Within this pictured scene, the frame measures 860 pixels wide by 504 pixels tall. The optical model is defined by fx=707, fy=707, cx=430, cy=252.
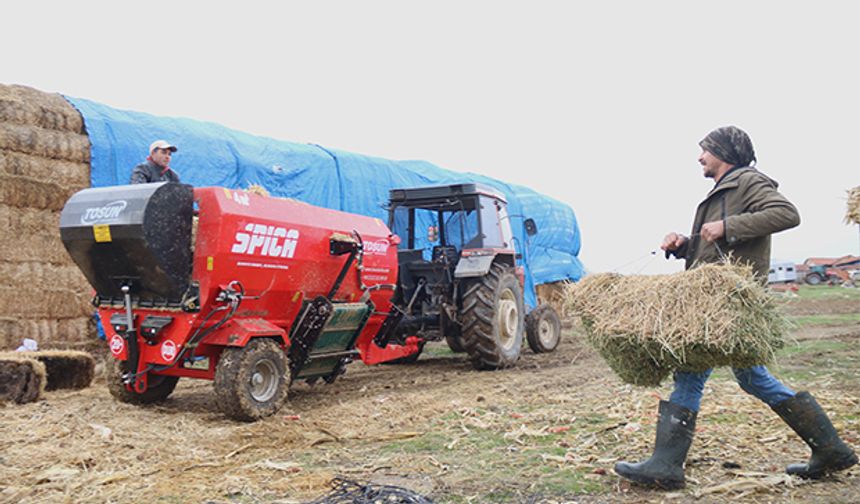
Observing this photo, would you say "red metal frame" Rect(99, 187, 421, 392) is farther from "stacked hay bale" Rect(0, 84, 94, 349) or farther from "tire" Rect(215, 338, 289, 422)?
"stacked hay bale" Rect(0, 84, 94, 349)

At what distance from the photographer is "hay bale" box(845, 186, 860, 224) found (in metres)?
8.46

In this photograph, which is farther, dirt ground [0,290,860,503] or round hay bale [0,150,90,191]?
round hay bale [0,150,90,191]

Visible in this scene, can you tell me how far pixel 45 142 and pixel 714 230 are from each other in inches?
314

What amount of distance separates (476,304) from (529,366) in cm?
129

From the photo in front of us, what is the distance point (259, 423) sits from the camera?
5.24 metres

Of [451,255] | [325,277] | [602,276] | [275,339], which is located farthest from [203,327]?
[451,255]

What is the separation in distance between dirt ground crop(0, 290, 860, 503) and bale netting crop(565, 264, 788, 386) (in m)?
0.52

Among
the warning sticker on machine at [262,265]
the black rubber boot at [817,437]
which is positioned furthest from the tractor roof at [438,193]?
the black rubber boot at [817,437]

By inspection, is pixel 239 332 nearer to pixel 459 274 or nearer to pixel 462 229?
pixel 459 274

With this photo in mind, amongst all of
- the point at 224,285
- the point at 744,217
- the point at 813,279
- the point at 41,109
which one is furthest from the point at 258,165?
the point at 813,279

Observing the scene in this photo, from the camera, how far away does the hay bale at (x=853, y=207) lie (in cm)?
846

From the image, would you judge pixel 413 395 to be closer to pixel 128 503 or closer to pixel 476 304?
pixel 476 304

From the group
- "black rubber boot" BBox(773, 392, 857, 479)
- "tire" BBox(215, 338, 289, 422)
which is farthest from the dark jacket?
"black rubber boot" BBox(773, 392, 857, 479)

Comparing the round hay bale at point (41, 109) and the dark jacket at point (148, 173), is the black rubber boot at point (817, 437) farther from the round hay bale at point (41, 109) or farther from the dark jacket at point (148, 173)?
the round hay bale at point (41, 109)
